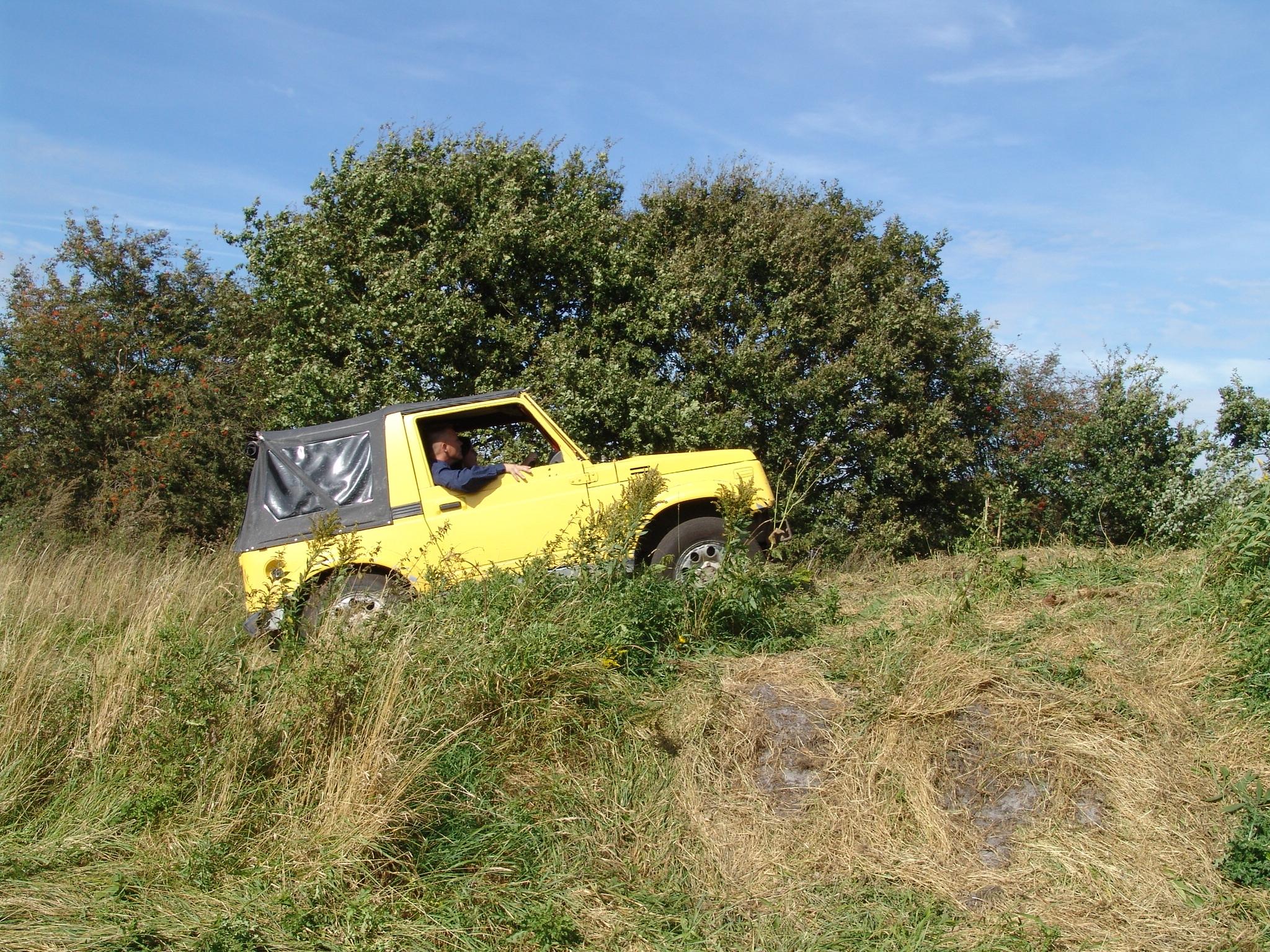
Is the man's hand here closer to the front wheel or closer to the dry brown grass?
the front wheel

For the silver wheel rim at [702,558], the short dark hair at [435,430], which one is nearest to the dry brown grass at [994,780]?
the silver wheel rim at [702,558]

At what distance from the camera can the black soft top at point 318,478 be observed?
7.06 metres

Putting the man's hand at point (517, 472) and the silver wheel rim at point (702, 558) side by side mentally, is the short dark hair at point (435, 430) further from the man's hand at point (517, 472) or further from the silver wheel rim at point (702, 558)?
the silver wheel rim at point (702, 558)

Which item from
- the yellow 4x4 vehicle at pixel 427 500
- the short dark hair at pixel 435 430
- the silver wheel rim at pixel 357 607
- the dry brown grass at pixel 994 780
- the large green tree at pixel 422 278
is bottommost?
the dry brown grass at pixel 994 780

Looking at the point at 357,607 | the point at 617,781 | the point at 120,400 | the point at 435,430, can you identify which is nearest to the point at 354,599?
the point at 357,607

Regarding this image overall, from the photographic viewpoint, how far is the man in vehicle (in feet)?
23.4

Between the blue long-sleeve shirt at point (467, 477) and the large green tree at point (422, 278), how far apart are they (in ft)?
10.9

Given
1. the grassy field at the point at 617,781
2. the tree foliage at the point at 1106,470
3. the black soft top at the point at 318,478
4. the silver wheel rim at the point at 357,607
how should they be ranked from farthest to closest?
the tree foliage at the point at 1106,470 < the black soft top at the point at 318,478 < the silver wheel rim at the point at 357,607 < the grassy field at the point at 617,781

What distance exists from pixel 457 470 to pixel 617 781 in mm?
3133

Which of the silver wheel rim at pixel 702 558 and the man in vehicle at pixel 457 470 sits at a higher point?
the man in vehicle at pixel 457 470

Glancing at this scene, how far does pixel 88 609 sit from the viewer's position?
641 cm

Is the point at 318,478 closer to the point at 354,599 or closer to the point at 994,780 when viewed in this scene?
the point at 354,599

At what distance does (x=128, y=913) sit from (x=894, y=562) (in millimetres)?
8346

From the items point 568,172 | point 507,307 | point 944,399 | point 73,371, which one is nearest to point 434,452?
point 507,307
